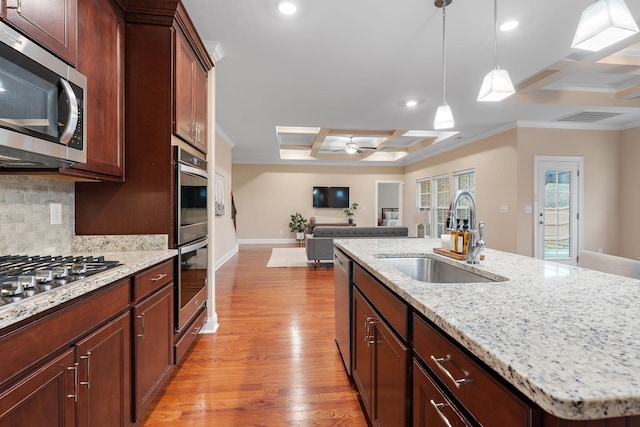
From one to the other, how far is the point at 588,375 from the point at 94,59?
7.53 ft

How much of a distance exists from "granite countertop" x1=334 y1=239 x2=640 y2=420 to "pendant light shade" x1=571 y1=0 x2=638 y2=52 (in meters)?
1.10

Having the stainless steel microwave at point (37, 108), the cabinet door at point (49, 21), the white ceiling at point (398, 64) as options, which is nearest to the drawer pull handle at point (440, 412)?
the stainless steel microwave at point (37, 108)

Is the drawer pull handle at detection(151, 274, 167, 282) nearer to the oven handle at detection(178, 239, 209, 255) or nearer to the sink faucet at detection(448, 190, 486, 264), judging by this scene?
the oven handle at detection(178, 239, 209, 255)

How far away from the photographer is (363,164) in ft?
31.6

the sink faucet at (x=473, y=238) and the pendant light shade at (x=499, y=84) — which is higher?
the pendant light shade at (x=499, y=84)

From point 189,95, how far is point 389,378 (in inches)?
88.3

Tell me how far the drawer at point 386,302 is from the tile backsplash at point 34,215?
5.92 feet

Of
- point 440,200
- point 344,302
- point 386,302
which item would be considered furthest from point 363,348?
point 440,200

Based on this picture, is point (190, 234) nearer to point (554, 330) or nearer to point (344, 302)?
point (344, 302)

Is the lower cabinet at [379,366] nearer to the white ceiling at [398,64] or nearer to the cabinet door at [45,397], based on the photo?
the cabinet door at [45,397]

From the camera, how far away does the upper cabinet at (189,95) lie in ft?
6.52

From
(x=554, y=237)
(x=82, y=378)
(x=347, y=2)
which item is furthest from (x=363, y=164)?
(x=82, y=378)

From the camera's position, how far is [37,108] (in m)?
1.19

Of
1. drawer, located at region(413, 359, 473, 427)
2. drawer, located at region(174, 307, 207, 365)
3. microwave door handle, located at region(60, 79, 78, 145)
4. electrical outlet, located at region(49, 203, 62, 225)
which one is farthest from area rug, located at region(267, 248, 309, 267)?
drawer, located at region(413, 359, 473, 427)
